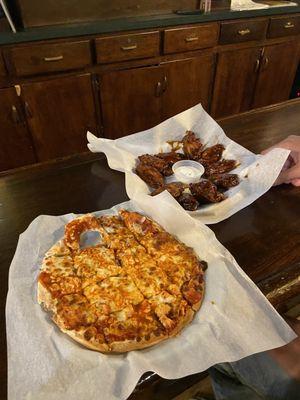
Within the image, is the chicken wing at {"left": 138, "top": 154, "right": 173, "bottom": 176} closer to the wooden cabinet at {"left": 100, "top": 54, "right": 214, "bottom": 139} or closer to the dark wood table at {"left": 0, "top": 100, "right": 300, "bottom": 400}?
the dark wood table at {"left": 0, "top": 100, "right": 300, "bottom": 400}

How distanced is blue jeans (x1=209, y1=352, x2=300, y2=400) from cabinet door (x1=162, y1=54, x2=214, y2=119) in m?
2.29

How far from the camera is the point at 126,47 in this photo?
2283 millimetres

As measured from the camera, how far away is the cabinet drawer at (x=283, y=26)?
283cm

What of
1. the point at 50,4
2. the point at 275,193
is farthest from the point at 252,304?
the point at 50,4

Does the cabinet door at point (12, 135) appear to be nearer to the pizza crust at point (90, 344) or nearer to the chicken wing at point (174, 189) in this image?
the chicken wing at point (174, 189)

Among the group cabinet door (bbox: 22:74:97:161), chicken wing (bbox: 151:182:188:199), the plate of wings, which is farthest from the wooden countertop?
chicken wing (bbox: 151:182:188:199)

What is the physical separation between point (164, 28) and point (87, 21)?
23.5 inches

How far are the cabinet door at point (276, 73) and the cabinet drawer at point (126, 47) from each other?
50.7 inches

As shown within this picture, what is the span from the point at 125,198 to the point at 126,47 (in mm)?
1689

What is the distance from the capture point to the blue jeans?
782 millimetres

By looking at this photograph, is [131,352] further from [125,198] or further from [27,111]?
[27,111]

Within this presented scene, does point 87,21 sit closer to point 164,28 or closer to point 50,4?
point 50,4

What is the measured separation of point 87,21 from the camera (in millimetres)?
2314

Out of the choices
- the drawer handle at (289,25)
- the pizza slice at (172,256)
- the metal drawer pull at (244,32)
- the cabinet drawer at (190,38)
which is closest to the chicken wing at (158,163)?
the pizza slice at (172,256)
